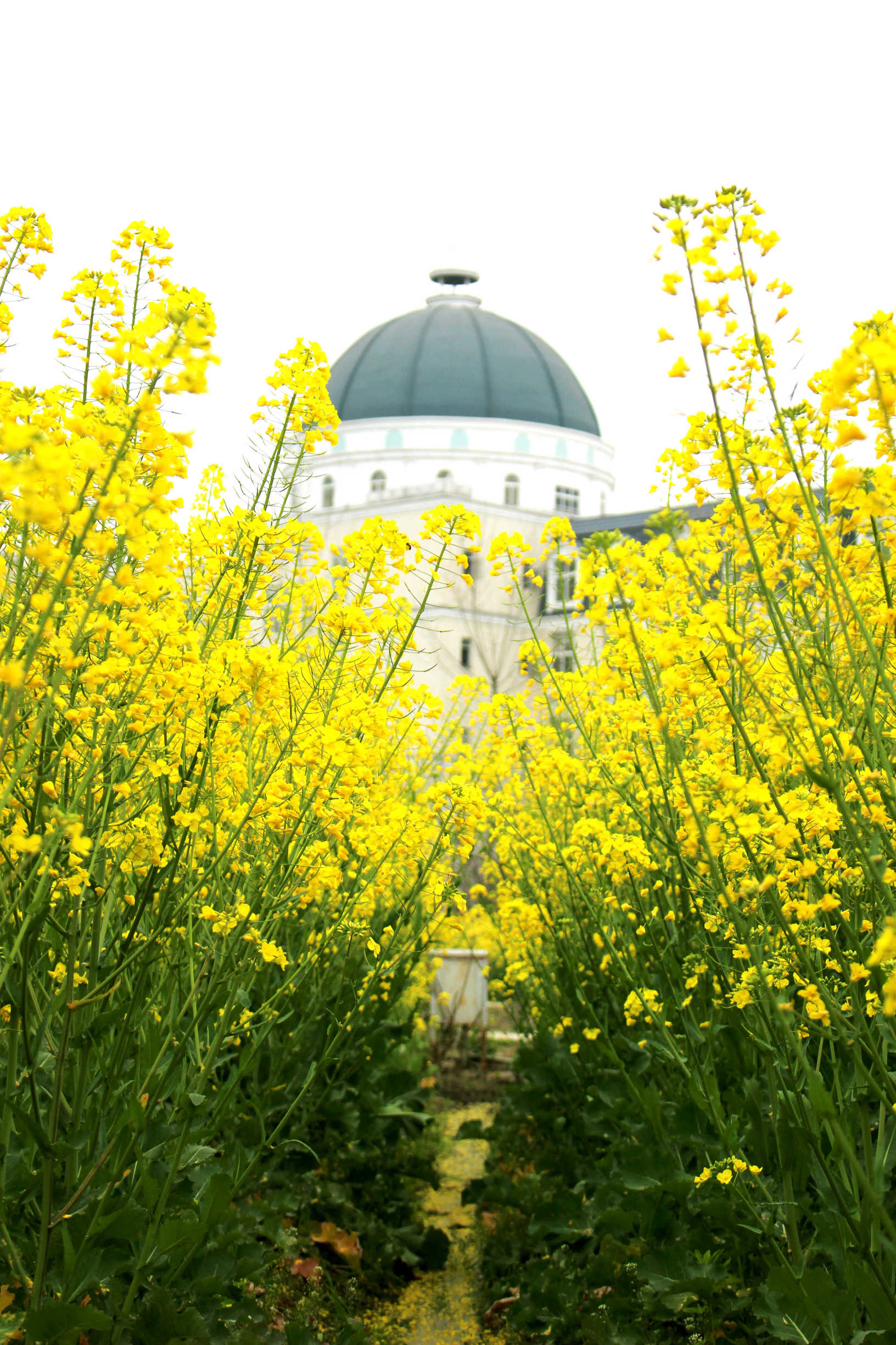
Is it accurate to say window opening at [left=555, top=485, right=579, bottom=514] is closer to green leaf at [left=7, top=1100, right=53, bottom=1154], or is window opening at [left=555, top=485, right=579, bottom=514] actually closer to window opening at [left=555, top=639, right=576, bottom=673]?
window opening at [left=555, top=639, right=576, bottom=673]

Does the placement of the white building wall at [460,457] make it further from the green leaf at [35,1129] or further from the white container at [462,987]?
the green leaf at [35,1129]

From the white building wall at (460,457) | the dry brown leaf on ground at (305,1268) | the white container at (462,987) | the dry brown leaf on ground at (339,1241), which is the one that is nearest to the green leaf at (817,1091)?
the dry brown leaf on ground at (305,1268)

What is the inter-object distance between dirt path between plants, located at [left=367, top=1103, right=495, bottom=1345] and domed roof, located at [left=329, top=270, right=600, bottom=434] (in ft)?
168

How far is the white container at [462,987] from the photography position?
40.4ft

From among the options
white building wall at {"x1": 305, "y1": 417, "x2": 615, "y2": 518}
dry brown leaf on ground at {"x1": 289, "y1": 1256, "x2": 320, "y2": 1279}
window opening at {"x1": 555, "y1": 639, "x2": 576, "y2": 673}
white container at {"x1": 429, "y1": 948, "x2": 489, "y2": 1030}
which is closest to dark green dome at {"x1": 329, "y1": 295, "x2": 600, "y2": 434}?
white building wall at {"x1": 305, "y1": 417, "x2": 615, "y2": 518}

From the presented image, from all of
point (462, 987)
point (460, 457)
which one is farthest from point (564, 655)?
point (460, 457)

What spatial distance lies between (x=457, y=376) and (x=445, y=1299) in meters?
54.1

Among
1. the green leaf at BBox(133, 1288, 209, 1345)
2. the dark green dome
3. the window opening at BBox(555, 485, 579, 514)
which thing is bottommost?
the green leaf at BBox(133, 1288, 209, 1345)

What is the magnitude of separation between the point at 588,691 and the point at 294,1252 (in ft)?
9.95

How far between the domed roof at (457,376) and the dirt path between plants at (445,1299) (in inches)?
2015

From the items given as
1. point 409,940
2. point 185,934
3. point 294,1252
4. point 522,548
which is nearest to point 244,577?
point 185,934

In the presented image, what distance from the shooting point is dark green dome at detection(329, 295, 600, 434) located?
188ft

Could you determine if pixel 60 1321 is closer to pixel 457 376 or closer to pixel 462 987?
pixel 462 987

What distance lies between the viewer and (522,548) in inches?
186
